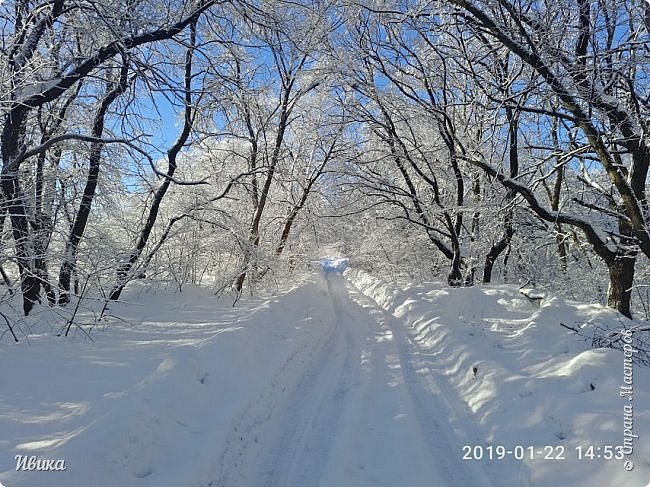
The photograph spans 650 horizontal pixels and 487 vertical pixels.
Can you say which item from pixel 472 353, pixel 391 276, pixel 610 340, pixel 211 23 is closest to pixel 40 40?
pixel 211 23

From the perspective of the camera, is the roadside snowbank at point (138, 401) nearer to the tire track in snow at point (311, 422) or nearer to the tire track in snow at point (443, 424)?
the tire track in snow at point (311, 422)

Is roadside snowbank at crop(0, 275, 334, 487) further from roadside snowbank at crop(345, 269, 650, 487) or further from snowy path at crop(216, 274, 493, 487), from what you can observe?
roadside snowbank at crop(345, 269, 650, 487)

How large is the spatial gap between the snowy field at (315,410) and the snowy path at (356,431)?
0.02 metres

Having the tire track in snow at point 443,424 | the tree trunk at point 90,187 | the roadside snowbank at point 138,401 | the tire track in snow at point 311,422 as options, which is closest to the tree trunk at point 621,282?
the tire track in snow at point 443,424

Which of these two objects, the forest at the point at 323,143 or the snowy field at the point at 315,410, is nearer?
the snowy field at the point at 315,410

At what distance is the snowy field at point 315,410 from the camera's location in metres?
3.16

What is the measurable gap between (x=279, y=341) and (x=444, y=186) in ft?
38.6

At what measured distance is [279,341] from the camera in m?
7.31

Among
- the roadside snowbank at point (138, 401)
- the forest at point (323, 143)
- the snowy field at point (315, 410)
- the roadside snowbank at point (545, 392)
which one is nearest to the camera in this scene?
the roadside snowbank at point (138, 401)

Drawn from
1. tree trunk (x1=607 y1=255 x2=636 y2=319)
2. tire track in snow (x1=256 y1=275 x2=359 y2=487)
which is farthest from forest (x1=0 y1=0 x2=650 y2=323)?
tire track in snow (x1=256 y1=275 x2=359 y2=487)

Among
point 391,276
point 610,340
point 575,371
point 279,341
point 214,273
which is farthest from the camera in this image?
point 391,276

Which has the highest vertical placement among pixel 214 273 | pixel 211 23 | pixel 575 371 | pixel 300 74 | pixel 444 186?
pixel 300 74

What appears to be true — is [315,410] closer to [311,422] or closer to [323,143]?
[311,422]

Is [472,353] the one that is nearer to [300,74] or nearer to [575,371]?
[575,371]
